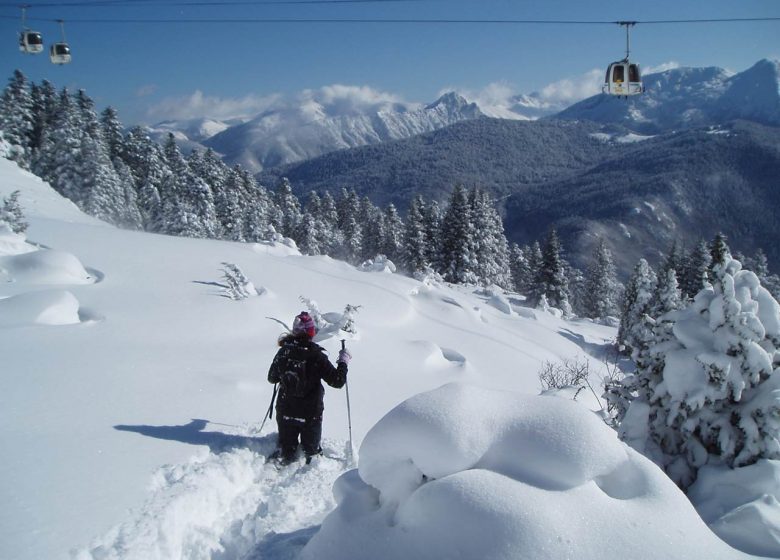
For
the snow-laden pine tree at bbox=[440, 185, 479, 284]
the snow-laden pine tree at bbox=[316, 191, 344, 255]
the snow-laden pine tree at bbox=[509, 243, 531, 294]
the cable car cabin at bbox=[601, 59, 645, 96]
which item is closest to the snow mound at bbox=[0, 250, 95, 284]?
the cable car cabin at bbox=[601, 59, 645, 96]

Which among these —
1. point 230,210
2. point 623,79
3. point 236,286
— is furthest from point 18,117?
point 623,79

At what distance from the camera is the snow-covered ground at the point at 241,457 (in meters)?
2.77

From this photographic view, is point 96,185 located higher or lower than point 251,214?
higher

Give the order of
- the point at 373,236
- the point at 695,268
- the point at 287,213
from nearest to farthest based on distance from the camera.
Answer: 1. the point at 695,268
2. the point at 373,236
3. the point at 287,213

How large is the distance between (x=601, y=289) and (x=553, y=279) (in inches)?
464

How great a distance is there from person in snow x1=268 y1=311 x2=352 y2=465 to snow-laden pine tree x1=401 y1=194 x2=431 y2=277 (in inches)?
1475

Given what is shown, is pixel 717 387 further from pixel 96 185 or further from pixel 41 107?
pixel 41 107

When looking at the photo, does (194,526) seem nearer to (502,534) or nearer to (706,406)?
(502,534)

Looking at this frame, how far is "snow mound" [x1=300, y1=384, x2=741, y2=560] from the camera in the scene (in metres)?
2.60

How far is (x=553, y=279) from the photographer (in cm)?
4306

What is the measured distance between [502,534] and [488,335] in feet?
51.3

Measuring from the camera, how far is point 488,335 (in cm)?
1783

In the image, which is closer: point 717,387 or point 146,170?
point 717,387

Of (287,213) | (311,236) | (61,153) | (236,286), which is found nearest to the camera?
(236,286)
